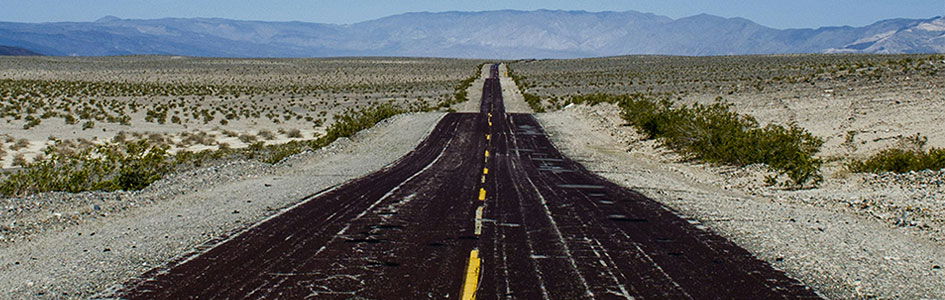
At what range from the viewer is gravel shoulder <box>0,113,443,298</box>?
7633 millimetres

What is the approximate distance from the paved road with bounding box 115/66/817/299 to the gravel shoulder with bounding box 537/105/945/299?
0.46m

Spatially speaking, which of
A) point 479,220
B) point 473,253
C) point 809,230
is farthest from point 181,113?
point 809,230

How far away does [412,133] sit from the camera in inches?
1149

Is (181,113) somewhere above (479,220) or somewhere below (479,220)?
below

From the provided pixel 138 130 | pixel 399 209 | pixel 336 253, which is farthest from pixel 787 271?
pixel 138 130

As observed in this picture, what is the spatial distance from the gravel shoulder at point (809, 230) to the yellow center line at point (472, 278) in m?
3.40

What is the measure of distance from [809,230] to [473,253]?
5.14 m

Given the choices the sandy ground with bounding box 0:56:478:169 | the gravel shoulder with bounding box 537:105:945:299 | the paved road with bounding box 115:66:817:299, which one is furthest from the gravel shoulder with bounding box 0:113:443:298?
the sandy ground with bounding box 0:56:478:169

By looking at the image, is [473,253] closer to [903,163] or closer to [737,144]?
[903,163]

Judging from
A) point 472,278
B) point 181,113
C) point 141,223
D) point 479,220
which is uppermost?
point 472,278

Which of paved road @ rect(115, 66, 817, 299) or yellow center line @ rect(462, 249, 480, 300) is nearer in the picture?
yellow center line @ rect(462, 249, 480, 300)

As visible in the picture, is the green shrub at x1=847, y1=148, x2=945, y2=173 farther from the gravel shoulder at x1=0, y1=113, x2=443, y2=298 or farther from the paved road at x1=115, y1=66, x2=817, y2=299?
the gravel shoulder at x1=0, y1=113, x2=443, y2=298

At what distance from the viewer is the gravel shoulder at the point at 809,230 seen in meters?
7.61

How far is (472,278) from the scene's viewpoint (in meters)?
7.43
